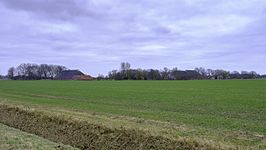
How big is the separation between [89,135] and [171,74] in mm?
161816

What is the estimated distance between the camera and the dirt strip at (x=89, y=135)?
1092cm

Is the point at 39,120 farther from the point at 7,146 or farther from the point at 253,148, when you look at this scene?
the point at 253,148

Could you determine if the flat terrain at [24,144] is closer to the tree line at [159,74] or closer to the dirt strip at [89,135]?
the dirt strip at [89,135]

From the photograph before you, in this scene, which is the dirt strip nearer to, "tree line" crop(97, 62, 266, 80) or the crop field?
the crop field

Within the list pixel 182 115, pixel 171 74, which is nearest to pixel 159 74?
pixel 171 74

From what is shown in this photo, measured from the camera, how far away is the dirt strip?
10.9 m

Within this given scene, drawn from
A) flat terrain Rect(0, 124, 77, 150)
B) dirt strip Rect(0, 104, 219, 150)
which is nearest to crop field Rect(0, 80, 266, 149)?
dirt strip Rect(0, 104, 219, 150)

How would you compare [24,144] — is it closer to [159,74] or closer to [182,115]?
[182,115]

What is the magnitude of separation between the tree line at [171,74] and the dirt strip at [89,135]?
145356 millimetres

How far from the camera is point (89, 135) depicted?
13.4m

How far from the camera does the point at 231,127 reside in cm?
1619

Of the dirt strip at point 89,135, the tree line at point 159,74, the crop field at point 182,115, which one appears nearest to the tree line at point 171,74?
the tree line at point 159,74

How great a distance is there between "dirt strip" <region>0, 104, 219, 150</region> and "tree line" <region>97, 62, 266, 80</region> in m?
145

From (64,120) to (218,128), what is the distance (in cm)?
767
